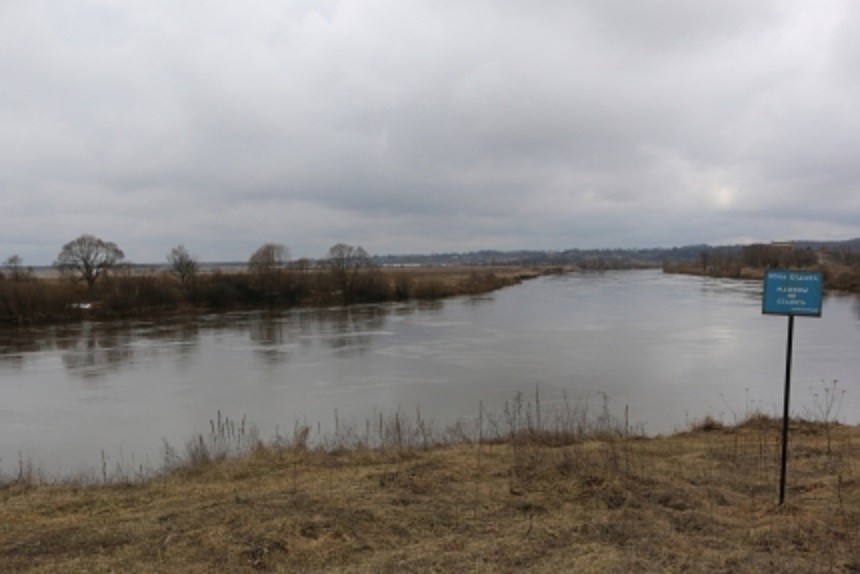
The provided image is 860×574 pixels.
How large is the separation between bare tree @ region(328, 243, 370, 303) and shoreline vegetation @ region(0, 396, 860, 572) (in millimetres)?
35370

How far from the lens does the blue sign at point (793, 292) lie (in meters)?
4.23

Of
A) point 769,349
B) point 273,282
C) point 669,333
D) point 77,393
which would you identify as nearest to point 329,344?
point 77,393

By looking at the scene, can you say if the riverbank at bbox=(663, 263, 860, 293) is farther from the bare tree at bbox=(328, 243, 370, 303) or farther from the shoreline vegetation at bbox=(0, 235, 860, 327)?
the bare tree at bbox=(328, 243, 370, 303)

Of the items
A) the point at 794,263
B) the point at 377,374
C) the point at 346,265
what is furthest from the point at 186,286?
the point at 794,263

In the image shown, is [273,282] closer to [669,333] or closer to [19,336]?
[19,336]

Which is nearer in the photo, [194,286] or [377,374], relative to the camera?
[377,374]

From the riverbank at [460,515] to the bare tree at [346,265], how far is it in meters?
35.5

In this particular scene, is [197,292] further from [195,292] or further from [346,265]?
[346,265]

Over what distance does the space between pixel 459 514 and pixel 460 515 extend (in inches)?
0.7

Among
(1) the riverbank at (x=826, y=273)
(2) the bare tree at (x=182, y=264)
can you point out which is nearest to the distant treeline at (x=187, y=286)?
(2) the bare tree at (x=182, y=264)

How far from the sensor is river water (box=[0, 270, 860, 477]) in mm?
10922

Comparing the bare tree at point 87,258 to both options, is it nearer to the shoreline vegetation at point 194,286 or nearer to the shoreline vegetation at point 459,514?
the shoreline vegetation at point 194,286

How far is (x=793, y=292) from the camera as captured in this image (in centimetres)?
432

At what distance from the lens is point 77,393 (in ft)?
47.3
